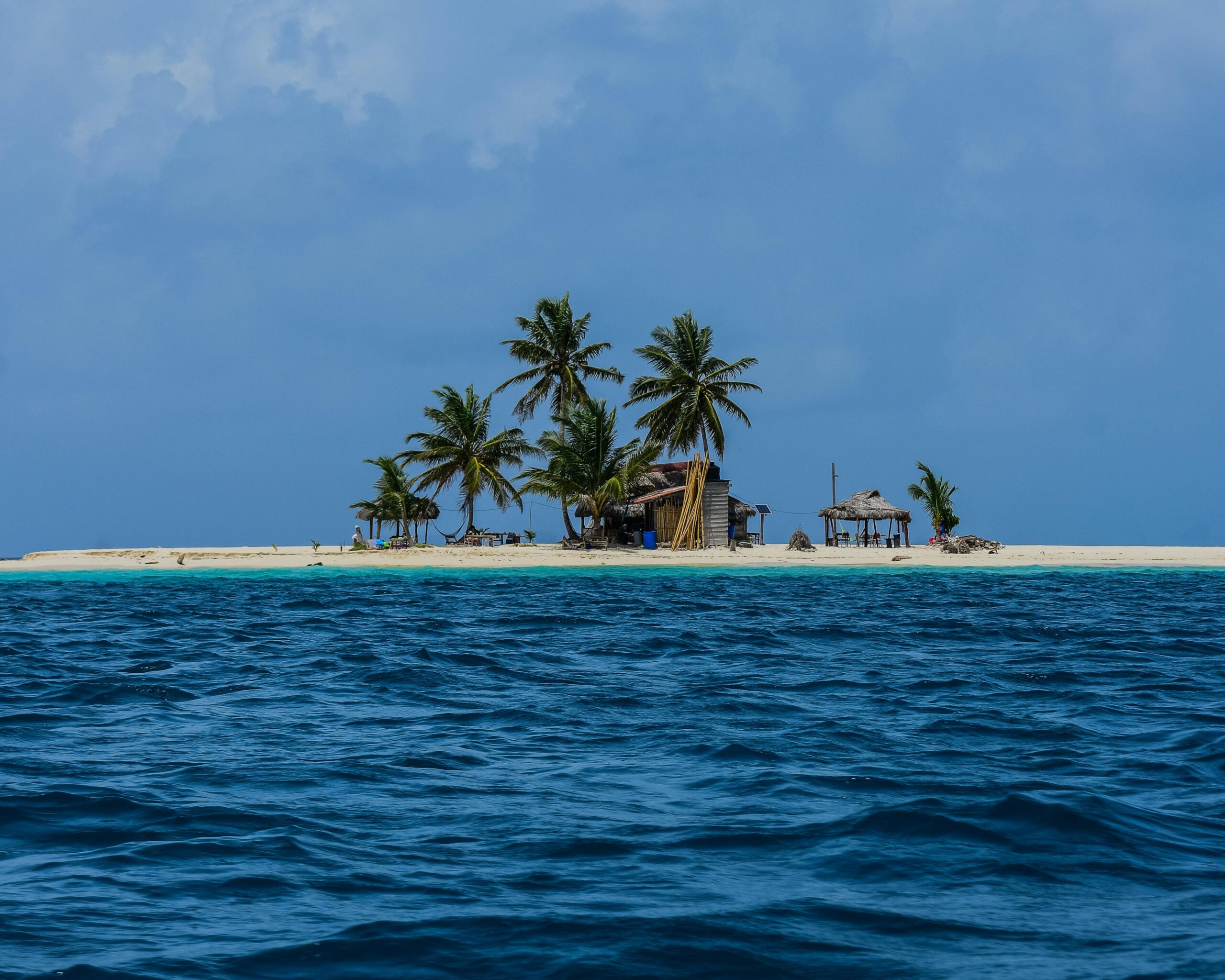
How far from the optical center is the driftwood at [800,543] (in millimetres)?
44406

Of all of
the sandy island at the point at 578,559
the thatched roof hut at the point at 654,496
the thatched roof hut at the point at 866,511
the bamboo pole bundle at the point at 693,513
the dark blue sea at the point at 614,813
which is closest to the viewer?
the dark blue sea at the point at 614,813

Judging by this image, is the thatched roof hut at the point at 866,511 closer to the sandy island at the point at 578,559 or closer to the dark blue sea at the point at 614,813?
the sandy island at the point at 578,559

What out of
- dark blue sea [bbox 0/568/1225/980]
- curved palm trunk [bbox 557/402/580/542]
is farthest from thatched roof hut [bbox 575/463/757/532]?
dark blue sea [bbox 0/568/1225/980]

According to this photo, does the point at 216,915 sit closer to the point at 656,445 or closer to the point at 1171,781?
the point at 1171,781

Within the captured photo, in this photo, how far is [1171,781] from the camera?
6438 mm

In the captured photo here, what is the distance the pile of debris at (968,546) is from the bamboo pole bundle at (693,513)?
10.4 meters

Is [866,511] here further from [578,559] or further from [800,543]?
[578,559]

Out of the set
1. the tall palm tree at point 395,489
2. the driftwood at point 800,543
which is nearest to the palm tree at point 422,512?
the tall palm tree at point 395,489

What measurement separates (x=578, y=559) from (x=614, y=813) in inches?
1314

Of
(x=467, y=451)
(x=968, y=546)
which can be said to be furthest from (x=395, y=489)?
(x=968, y=546)

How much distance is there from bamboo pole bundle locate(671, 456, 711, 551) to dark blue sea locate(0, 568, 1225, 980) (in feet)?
92.6

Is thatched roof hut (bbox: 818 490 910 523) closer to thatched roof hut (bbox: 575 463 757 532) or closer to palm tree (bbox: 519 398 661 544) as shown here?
thatched roof hut (bbox: 575 463 757 532)

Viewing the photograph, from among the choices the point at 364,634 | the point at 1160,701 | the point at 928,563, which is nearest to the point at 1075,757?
the point at 1160,701

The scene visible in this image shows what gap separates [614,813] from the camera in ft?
18.6
